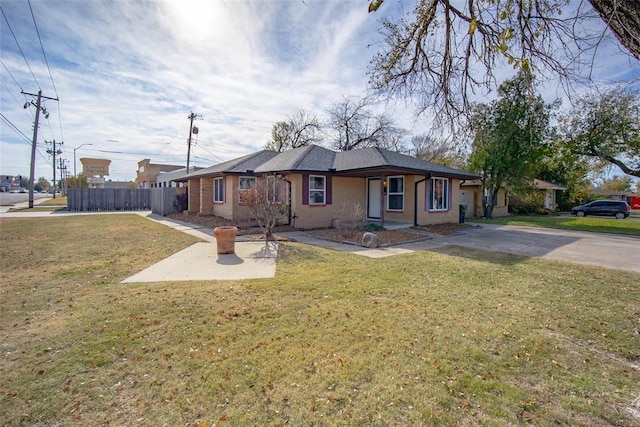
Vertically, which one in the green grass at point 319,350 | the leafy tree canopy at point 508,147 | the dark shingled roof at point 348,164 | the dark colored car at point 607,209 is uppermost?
the leafy tree canopy at point 508,147

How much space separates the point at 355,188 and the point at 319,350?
1248 cm

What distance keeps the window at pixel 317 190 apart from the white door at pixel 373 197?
2703 millimetres

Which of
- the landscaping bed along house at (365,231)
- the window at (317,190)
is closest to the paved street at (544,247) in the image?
the landscaping bed along house at (365,231)

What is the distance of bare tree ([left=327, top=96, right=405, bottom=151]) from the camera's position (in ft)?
99.8

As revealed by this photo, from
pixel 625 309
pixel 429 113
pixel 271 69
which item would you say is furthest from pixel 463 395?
pixel 271 69

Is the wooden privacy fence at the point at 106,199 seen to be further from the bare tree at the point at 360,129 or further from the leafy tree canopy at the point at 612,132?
the leafy tree canopy at the point at 612,132

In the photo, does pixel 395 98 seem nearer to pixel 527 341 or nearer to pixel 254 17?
pixel 254 17

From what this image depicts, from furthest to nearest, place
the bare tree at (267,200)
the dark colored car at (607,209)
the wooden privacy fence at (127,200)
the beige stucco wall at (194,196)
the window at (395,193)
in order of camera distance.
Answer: the dark colored car at (607,209), the wooden privacy fence at (127,200), the beige stucco wall at (194,196), the window at (395,193), the bare tree at (267,200)

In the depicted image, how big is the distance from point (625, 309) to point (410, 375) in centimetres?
413

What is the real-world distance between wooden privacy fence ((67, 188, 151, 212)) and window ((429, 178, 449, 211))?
24.6 metres

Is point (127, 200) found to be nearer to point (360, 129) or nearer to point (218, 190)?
point (218, 190)

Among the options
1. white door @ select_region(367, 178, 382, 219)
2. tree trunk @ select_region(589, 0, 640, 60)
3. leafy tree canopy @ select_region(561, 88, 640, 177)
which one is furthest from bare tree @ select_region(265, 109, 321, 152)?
tree trunk @ select_region(589, 0, 640, 60)

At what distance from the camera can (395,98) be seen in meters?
5.52

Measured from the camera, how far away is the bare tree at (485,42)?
9.94ft
